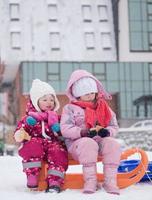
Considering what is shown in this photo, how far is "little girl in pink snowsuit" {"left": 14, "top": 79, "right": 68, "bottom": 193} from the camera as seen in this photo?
3.90 meters

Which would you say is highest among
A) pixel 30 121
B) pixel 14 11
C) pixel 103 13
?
pixel 14 11

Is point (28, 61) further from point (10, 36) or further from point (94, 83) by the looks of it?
point (94, 83)

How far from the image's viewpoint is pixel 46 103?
4332 millimetres

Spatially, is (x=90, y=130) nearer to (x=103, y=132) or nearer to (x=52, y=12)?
(x=103, y=132)

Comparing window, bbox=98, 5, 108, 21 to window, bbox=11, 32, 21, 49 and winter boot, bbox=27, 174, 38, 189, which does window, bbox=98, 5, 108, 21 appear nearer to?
window, bbox=11, 32, 21, 49

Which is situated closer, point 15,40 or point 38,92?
point 38,92

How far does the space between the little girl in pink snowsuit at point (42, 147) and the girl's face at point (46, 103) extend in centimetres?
4

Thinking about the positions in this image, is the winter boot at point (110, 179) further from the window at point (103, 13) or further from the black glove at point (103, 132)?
the window at point (103, 13)

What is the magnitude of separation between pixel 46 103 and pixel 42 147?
0.47 meters

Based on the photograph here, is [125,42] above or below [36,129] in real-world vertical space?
above

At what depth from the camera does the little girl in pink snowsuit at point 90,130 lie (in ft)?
12.5

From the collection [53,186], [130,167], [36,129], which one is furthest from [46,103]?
[130,167]

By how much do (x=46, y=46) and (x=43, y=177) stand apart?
96.6 feet

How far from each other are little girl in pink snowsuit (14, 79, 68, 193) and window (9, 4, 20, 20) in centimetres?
2994
